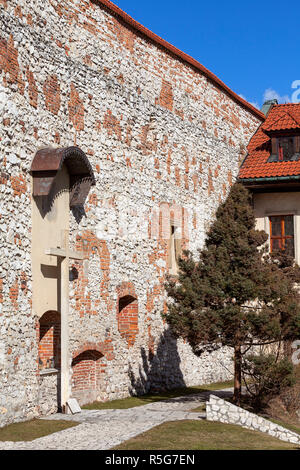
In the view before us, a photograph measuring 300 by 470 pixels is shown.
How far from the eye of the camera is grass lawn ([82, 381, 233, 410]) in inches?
523

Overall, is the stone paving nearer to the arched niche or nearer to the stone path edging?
the stone path edging

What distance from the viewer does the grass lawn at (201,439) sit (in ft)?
30.6

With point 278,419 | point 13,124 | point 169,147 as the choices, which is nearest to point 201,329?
point 278,419

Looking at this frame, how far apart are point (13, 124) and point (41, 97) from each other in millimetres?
1187

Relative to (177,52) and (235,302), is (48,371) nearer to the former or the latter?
(235,302)

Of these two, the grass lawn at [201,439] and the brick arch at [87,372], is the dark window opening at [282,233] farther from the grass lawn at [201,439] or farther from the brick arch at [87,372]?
the grass lawn at [201,439]

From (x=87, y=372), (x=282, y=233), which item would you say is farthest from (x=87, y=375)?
(x=282, y=233)

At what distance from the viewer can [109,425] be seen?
35.5ft

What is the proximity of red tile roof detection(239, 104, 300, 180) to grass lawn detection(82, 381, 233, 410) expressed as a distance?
6208 millimetres

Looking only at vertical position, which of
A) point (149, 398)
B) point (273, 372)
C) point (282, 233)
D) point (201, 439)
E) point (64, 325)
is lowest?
point (149, 398)

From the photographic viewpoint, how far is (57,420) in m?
11.3

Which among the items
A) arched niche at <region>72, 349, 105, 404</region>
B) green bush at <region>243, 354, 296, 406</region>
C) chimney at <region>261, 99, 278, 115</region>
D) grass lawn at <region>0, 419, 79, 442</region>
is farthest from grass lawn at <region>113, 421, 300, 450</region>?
chimney at <region>261, 99, 278, 115</region>

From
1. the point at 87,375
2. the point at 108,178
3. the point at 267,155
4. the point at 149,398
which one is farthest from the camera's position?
the point at 267,155

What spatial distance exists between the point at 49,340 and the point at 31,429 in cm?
241
